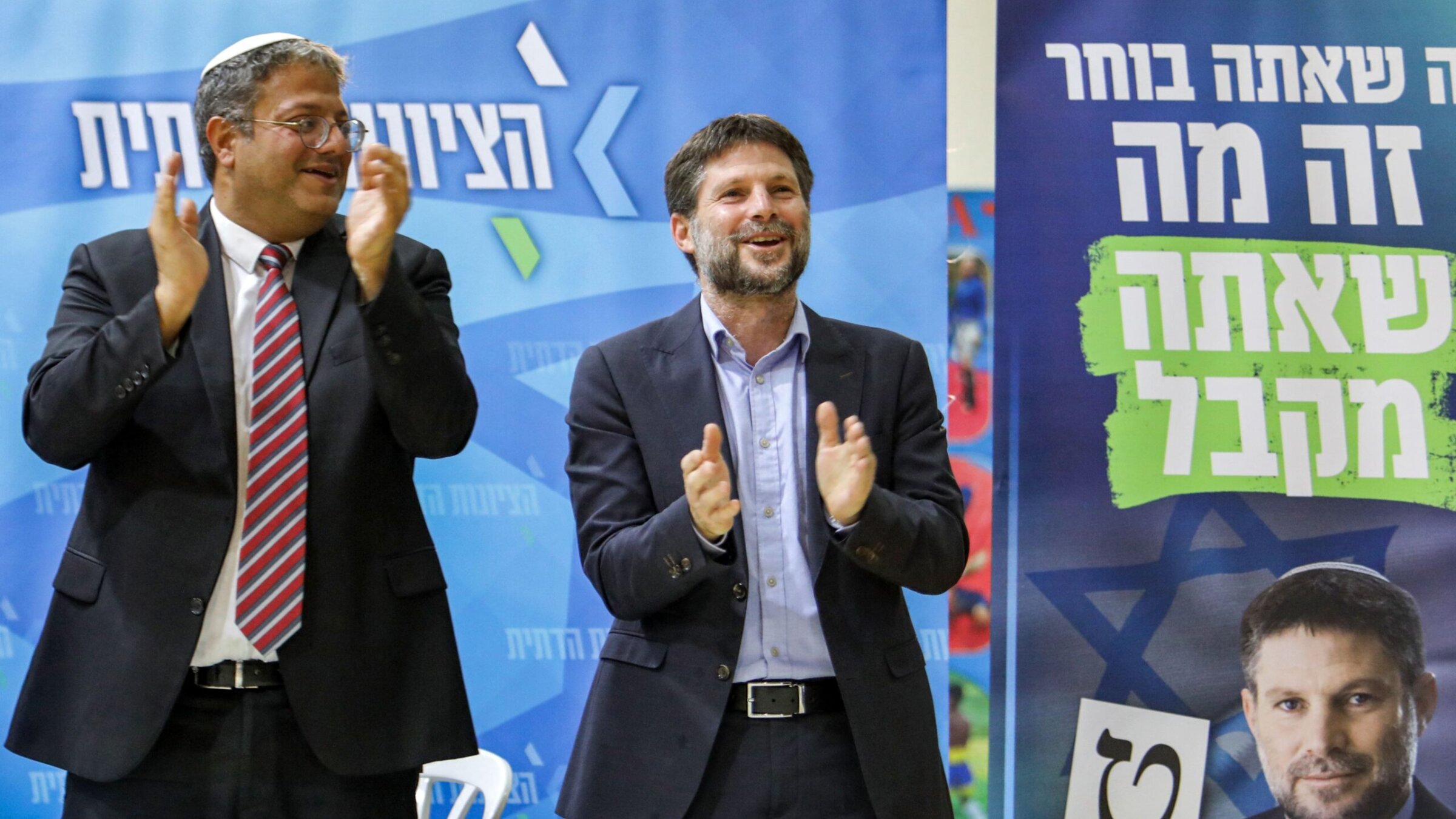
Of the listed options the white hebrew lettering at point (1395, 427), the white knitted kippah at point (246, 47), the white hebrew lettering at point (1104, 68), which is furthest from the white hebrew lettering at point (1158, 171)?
the white knitted kippah at point (246, 47)

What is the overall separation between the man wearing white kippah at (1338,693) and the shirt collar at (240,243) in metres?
3.00

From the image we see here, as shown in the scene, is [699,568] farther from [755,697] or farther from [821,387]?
[821,387]

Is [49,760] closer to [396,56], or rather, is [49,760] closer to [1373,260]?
[396,56]

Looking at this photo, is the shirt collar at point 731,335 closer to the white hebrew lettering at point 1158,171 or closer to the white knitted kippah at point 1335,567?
the white hebrew lettering at point 1158,171

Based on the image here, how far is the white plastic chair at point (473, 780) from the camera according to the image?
325 centimetres

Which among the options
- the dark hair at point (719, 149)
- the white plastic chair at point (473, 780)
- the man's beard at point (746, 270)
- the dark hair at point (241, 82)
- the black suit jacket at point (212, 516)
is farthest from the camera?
the white plastic chair at point (473, 780)

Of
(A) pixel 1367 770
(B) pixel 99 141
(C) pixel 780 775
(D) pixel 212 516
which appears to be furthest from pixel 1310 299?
(B) pixel 99 141

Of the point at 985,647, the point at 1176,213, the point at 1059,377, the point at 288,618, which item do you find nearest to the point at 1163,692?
the point at 985,647

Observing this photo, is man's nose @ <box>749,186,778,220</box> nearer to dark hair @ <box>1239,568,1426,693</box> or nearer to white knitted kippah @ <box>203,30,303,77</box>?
white knitted kippah @ <box>203,30,303,77</box>

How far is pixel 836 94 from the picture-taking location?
3936 mm

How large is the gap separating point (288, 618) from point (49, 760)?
458 mm

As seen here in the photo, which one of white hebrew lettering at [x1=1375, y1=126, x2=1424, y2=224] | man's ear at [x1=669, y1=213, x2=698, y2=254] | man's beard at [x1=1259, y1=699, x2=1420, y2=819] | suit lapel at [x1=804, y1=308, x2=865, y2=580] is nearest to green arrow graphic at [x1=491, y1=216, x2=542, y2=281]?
man's ear at [x1=669, y1=213, x2=698, y2=254]

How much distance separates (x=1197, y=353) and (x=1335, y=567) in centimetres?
77

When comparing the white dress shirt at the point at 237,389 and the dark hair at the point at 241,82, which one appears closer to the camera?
the white dress shirt at the point at 237,389
